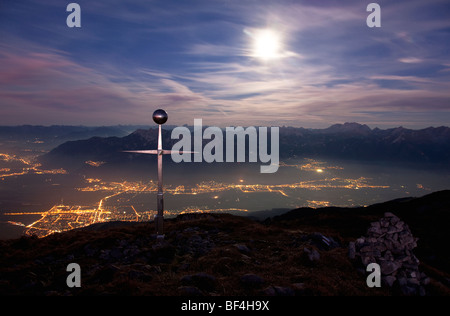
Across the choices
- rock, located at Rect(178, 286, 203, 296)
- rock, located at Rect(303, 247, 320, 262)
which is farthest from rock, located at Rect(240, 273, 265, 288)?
rock, located at Rect(303, 247, 320, 262)

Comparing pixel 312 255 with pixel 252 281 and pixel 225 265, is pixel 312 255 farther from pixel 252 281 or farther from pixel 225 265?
pixel 225 265

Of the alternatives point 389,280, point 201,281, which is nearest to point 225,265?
point 201,281

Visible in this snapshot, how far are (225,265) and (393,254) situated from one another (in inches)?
370

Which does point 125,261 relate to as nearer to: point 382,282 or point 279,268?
point 279,268

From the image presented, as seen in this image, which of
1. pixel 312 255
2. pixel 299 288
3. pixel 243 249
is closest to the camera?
pixel 299 288

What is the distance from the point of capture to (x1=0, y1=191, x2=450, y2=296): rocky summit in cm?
1055

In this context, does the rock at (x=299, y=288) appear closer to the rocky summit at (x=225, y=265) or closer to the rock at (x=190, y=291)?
the rocky summit at (x=225, y=265)

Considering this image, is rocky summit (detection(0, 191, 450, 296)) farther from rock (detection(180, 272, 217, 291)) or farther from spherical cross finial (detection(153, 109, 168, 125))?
spherical cross finial (detection(153, 109, 168, 125))

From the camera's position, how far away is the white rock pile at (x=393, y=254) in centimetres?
1114

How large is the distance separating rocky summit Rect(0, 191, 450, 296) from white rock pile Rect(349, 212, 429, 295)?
0.15 feet

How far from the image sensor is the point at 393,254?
12859mm
